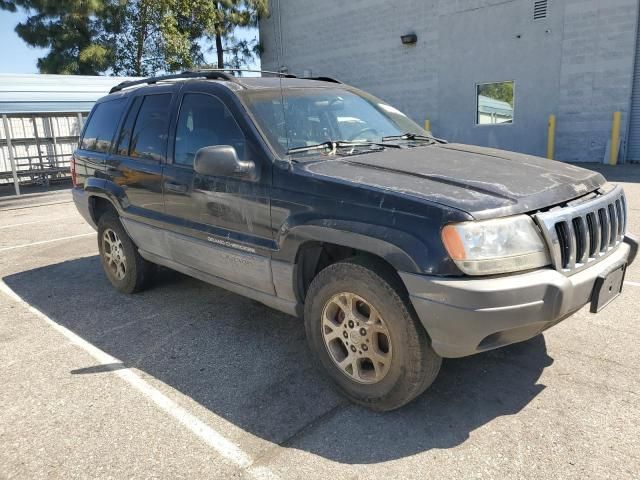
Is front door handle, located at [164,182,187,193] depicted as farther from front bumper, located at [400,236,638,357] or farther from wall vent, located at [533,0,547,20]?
wall vent, located at [533,0,547,20]

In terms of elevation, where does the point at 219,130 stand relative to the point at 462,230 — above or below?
above

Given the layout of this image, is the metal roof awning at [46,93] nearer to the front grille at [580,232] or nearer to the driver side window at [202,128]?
the driver side window at [202,128]

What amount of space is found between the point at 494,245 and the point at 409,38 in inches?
696

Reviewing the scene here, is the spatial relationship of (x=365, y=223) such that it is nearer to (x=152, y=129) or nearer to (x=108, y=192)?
(x=152, y=129)

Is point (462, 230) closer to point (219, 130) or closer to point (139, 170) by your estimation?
point (219, 130)

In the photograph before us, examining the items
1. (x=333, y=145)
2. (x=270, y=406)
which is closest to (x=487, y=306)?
(x=270, y=406)

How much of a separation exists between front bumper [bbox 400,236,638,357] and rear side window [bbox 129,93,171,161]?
8.49 feet

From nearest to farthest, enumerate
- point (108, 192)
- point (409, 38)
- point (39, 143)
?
1. point (108, 192)
2. point (39, 143)
3. point (409, 38)

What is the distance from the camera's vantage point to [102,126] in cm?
527

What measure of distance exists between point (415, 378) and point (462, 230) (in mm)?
823

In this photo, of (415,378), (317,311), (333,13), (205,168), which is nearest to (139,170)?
(205,168)

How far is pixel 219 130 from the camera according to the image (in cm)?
371

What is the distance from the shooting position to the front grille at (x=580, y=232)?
8.53 feet

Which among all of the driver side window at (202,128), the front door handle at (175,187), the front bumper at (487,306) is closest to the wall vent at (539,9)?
the driver side window at (202,128)
